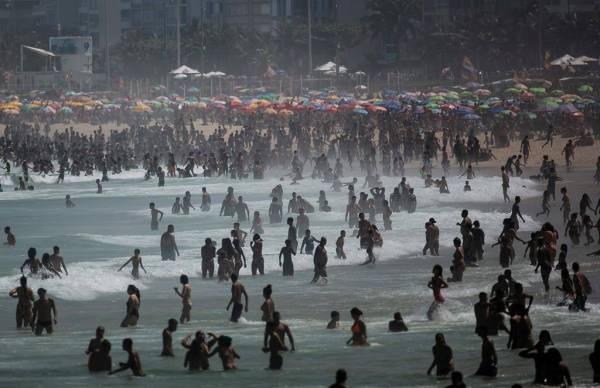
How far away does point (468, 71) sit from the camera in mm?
84938

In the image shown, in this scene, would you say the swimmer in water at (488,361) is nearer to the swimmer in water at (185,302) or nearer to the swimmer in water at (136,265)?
the swimmer in water at (185,302)

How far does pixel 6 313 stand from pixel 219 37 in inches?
3366

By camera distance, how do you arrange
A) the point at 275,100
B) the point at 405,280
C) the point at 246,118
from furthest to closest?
1. the point at 275,100
2. the point at 246,118
3. the point at 405,280

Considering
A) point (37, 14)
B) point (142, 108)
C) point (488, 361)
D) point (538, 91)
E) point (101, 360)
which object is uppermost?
point (37, 14)

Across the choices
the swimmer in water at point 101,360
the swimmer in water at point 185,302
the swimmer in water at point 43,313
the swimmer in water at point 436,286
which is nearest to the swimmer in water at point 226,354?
the swimmer in water at point 101,360

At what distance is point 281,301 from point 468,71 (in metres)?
62.3

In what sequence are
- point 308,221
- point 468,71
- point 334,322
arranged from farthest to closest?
point 468,71 → point 308,221 → point 334,322

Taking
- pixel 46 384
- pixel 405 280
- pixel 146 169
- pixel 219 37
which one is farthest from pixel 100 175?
pixel 219 37

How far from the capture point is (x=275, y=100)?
80.6 meters

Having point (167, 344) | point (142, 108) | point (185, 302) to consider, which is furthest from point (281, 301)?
point (142, 108)

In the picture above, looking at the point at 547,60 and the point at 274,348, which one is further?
the point at 547,60

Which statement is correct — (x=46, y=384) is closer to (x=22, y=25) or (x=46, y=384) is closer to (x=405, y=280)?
(x=405, y=280)

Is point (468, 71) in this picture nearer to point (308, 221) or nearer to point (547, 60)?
point (547, 60)

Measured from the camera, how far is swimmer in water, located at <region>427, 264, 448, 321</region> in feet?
70.0
